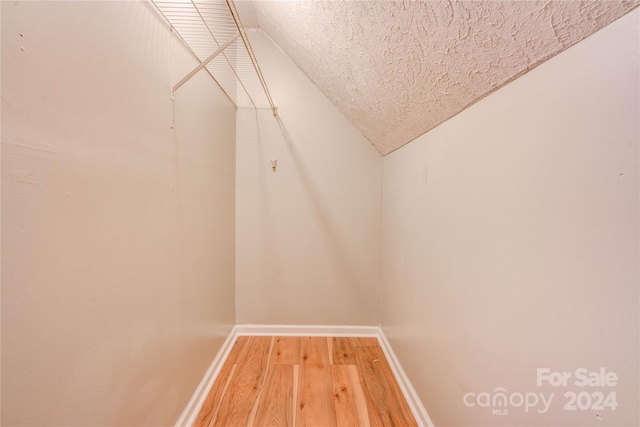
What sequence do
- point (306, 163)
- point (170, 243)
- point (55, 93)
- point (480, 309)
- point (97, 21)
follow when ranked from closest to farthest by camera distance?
point (55, 93)
point (97, 21)
point (480, 309)
point (170, 243)
point (306, 163)

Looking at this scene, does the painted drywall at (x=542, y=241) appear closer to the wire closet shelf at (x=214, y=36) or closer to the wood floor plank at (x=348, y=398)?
the wood floor plank at (x=348, y=398)

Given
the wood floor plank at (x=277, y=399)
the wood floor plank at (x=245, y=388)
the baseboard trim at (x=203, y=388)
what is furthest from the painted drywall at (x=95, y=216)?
the wood floor plank at (x=277, y=399)

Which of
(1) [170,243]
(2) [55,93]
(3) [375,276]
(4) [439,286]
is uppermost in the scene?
(2) [55,93]

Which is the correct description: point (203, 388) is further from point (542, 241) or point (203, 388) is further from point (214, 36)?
point (214, 36)

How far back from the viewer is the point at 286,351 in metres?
1.68

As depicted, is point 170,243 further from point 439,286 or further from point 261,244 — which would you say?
point 439,286

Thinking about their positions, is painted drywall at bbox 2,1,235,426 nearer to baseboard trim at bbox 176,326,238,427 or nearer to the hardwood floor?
baseboard trim at bbox 176,326,238,427

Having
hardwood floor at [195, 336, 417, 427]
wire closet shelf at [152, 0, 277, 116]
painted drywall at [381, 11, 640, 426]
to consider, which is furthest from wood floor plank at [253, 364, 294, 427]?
wire closet shelf at [152, 0, 277, 116]

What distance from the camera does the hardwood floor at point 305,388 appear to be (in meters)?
1.15

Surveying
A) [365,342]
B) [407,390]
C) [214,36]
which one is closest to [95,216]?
[214,36]

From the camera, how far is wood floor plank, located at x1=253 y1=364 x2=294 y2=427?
1138 mm

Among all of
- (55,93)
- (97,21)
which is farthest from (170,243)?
(97,21)

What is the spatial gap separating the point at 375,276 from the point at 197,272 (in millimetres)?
1358

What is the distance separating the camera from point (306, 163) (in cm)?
184
